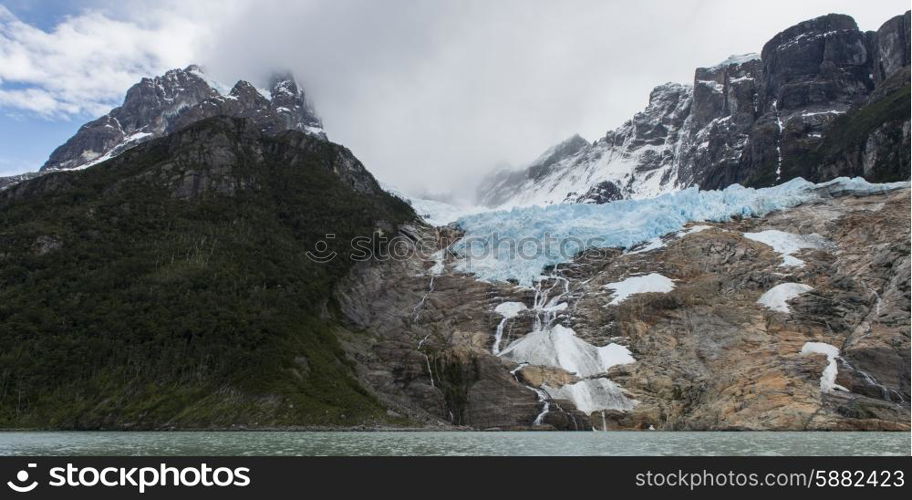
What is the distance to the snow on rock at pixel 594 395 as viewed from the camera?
359 feet

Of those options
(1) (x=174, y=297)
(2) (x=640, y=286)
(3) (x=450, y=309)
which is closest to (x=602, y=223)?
(2) (x=640, y=286)

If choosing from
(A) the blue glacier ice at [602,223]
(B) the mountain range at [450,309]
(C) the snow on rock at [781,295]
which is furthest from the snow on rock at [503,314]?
(C) the snow on rock at [781,295]

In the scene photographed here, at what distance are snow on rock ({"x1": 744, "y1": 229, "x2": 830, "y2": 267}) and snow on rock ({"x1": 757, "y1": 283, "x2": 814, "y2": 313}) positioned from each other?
682 centimetres

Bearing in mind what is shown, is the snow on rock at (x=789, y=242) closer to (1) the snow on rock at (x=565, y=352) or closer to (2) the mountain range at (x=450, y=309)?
(2) the mountain range at (x=450, y=309)

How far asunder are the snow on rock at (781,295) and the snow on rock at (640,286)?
53.3ft

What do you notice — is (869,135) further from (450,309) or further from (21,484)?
(21,484)

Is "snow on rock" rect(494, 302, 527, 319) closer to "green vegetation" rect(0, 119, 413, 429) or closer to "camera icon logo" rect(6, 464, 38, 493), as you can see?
"green vegetation" rect(0, 119, 413, 429)

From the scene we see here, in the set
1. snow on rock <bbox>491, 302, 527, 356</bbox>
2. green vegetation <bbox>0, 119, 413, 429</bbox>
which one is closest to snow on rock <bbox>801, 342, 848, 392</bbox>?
snow on rock <bbox>491, 302, 527, 356</bbox>

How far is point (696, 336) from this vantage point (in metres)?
119

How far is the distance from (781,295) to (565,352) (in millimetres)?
36425

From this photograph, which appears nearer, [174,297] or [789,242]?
[174,297]

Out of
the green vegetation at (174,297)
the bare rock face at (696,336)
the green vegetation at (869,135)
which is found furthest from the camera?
the green vegetation at (869,135)

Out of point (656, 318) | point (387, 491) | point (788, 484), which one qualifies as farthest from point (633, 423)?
point (387, 491)

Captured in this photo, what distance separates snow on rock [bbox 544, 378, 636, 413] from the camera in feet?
359
